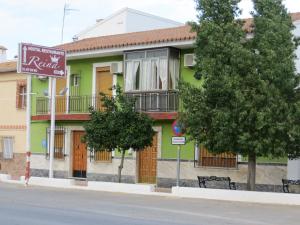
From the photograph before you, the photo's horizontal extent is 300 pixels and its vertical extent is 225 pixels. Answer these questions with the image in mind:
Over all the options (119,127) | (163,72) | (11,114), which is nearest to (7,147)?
(11,114)

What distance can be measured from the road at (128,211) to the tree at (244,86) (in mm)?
2107

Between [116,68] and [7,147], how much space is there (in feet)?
32.8

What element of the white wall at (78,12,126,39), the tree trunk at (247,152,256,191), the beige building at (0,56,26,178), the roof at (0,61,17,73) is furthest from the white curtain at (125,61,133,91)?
the white wall at (78,12,126,39)

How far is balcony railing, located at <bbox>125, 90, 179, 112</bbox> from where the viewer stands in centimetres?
2494

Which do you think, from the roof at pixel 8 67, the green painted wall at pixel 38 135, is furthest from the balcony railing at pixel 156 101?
the roof at pixel 8 67

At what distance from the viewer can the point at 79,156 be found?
2972 centimetres

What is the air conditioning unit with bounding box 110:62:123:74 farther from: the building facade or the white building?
the white building

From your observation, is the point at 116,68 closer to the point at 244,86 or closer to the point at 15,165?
the point at 244,86

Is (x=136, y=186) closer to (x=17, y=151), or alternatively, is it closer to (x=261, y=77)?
(x=261, y=77)

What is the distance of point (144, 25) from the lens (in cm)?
3881

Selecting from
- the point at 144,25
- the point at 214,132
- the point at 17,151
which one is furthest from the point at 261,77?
the point at 144,25

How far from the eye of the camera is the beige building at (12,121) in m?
32.9

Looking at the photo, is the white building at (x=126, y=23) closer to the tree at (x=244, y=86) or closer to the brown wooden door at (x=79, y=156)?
the brown wooden door at (x=79, y=156)

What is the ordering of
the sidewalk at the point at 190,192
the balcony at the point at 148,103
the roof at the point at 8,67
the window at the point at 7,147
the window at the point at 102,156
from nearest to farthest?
the sidewalk at the point at 190,192, the balcony at the point at 148,103, the window at the point at 102,156, the roof at the point at 8,67, the window at the point at 7,147
